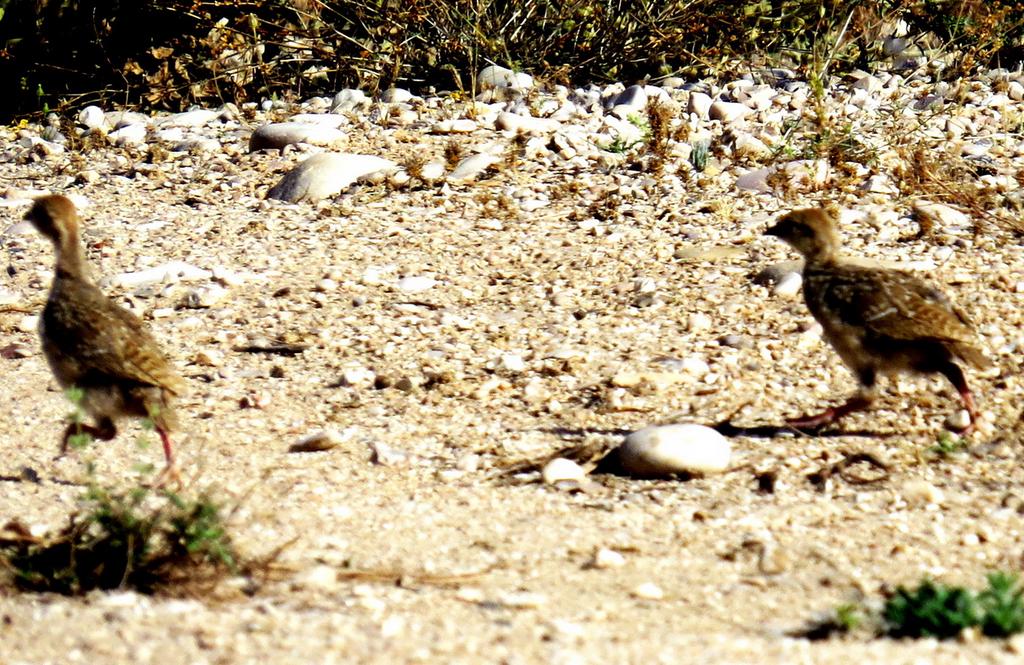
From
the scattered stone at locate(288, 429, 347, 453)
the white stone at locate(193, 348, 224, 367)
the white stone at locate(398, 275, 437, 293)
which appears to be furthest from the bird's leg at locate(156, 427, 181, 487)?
the white stone at locate(398, 275, 437, 293)

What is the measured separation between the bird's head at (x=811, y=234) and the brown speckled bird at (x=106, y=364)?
3.31m

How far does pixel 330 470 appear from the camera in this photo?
675cm

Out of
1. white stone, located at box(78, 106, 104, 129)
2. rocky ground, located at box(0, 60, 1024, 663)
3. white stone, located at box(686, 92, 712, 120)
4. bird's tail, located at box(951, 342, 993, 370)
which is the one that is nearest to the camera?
rocky ground, located at box(0, 60, 1024, 663)

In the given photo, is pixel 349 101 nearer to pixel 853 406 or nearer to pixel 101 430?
pixel 101 430

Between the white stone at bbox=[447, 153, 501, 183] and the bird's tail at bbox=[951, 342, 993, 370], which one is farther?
the white stone at bbox=[447, 153, 501, 183]

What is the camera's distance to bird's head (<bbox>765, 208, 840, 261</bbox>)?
795 centimetres

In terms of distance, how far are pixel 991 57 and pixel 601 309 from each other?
7.28m

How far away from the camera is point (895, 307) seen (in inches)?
283

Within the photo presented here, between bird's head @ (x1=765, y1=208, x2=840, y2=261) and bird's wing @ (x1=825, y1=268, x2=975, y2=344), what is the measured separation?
1.29 feet

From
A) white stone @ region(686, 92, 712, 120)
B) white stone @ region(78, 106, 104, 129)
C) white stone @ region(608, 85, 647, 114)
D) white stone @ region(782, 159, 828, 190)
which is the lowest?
white stone @ region(78, 106, 104, 129)

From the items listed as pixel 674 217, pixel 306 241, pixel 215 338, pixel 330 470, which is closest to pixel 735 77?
pixel 674 217

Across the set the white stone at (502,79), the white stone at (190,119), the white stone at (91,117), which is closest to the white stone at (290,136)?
the white stone at (190,119)

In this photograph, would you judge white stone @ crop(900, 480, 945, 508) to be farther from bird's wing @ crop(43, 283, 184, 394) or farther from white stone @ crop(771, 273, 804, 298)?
bird's wing @ crop(43, 283, 184, 394)

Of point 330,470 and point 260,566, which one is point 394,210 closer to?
point 330,470
